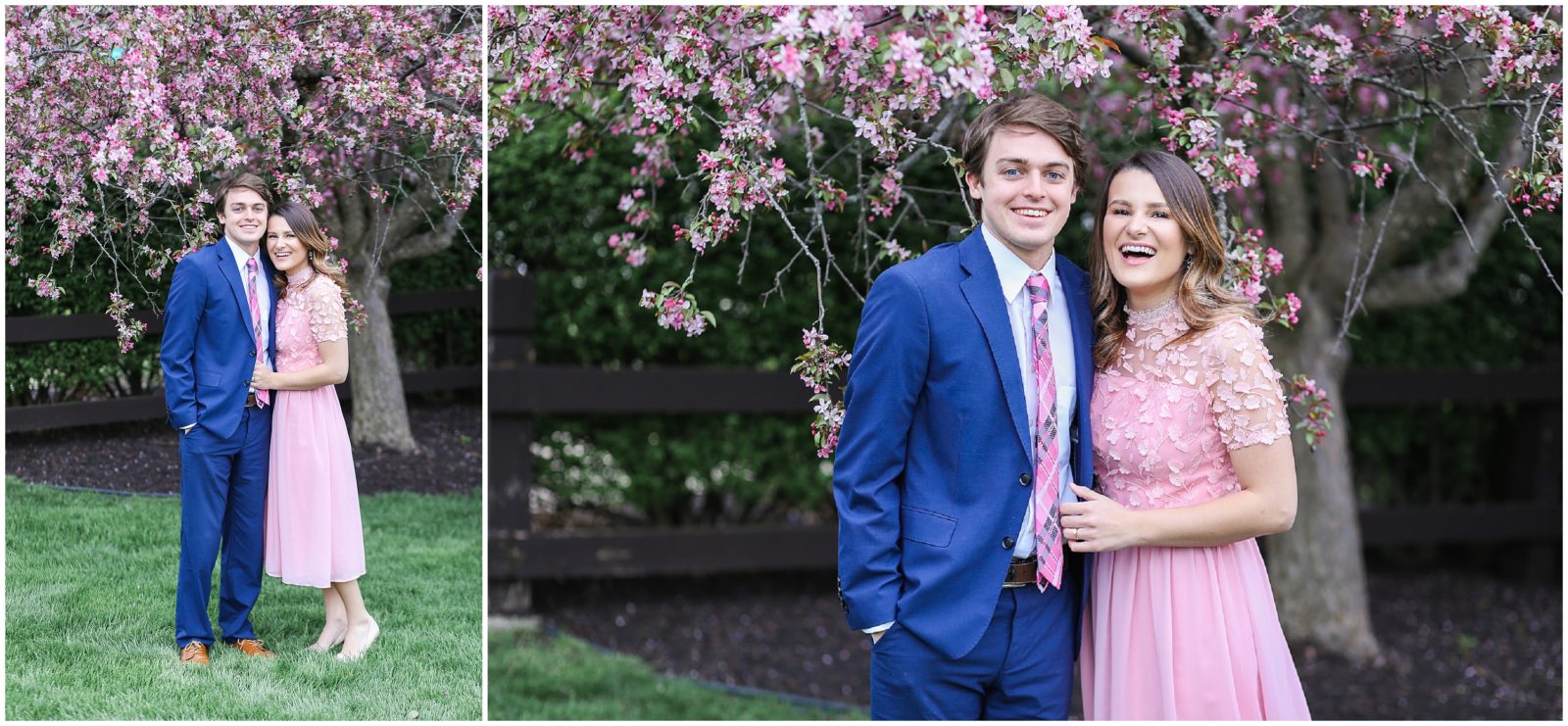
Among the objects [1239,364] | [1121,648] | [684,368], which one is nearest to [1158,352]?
[1239,364]

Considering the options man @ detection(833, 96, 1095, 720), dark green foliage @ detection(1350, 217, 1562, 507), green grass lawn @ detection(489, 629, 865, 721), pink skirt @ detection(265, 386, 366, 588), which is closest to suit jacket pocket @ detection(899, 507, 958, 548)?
man @ detection(833, 96, 1095, 720)

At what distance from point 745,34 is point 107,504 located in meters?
1.78

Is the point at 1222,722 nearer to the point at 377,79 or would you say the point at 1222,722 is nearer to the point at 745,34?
the point at 745,34

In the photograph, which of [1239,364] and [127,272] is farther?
[127,272]

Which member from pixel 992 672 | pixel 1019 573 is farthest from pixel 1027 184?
pixel 992 672

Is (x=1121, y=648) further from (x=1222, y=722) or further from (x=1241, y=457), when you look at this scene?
(x=1241, y=457)

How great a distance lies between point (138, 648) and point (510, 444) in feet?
6.37

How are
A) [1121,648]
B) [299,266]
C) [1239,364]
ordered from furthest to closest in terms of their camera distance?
[299,266] → [1121,648] → [1239,364]

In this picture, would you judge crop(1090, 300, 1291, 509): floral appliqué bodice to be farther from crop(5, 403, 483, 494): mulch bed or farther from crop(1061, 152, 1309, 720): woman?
crop(5, 403, 483, 494): mulch bed

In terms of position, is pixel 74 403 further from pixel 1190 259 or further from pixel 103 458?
pixel 1190 259

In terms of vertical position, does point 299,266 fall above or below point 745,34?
below

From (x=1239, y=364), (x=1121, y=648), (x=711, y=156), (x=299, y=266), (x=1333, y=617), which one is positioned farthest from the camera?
(x=1333, y=617)

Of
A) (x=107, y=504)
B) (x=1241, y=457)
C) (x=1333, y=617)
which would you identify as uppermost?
(x=1241, y=457)

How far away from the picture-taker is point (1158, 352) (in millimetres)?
2072
